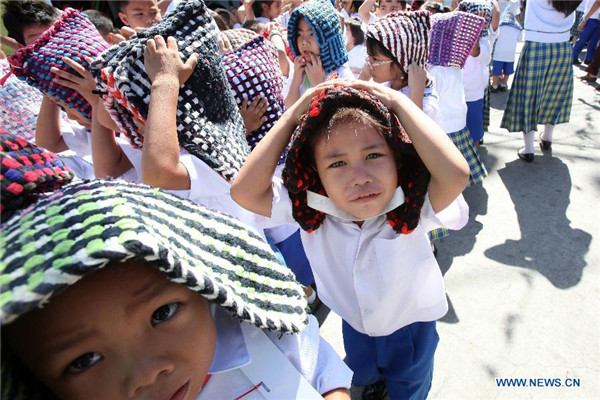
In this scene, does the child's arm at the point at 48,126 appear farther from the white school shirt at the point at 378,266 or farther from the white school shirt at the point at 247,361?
the white school shirt at the point at 247,361

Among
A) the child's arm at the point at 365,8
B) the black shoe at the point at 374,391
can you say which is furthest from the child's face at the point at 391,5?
the black shoe at the point at 374,391

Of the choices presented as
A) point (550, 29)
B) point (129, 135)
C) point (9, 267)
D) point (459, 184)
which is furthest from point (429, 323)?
point (550, 29)

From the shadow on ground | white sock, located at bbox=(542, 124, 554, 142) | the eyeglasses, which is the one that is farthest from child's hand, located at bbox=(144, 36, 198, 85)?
white sock, located at bbox=(542, 124, 554, 142)

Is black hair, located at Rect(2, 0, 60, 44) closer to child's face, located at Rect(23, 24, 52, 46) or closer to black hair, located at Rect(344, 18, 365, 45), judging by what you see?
child's face, located at Rect(23, 24, 52, 46)

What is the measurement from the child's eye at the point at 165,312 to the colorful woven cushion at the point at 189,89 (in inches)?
28.4

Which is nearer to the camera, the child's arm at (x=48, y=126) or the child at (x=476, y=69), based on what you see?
the child's arm at (x=48, y=126)

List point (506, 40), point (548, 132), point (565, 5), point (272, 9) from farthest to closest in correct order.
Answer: point (506, 40) → point (272, 9) → point (548, 132) → point (565, 5)

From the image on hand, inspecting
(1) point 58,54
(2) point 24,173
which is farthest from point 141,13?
(2) point 24,173

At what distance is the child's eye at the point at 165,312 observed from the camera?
2.30 feet

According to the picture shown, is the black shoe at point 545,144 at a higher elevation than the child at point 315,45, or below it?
below

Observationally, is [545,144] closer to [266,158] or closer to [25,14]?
[266,158]

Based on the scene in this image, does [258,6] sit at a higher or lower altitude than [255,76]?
lower

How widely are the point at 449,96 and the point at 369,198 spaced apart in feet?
7.01

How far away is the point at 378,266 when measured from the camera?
1.43 m
